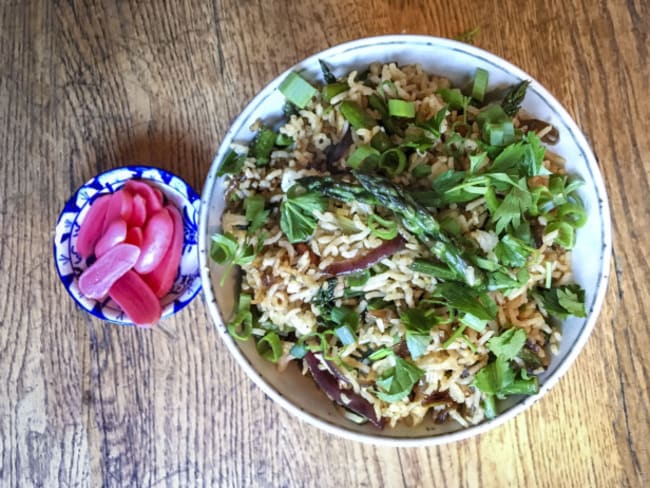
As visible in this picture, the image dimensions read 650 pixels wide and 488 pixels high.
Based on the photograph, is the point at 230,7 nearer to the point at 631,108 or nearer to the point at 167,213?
the point at 167,213

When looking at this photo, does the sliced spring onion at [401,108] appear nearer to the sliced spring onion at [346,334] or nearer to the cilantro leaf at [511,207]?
the cilantro leaf at [511,207]

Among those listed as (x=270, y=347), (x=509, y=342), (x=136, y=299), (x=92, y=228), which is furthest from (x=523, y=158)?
(x=92, y=228)

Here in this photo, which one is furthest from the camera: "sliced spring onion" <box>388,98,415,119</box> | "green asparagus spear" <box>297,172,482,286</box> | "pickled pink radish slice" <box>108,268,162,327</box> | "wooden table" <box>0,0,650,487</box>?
"wooden table" <box>0,0,650,487</box>

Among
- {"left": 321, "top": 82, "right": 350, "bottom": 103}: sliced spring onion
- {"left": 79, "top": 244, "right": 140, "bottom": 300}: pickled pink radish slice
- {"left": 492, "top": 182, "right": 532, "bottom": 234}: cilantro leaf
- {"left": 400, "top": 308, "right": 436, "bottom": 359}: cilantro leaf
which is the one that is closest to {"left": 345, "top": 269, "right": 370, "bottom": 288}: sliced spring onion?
{"left": 400, "top": 308, "right": 436, "bottom": 359}: cilantro leaf

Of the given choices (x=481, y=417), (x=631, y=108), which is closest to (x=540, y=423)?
(x=481, y=417)

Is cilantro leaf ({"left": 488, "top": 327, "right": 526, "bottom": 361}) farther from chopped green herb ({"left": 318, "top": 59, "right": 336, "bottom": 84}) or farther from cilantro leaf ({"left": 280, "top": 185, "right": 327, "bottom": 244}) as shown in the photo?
chopped green herb ({"left": 318, "top": 59, "right": 336, "bottom": 84})

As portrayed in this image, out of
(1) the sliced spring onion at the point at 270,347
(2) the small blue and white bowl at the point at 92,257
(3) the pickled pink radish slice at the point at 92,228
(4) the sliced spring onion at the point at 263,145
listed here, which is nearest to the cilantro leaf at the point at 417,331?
(1) the sliced spring onion at the point at 270,347
